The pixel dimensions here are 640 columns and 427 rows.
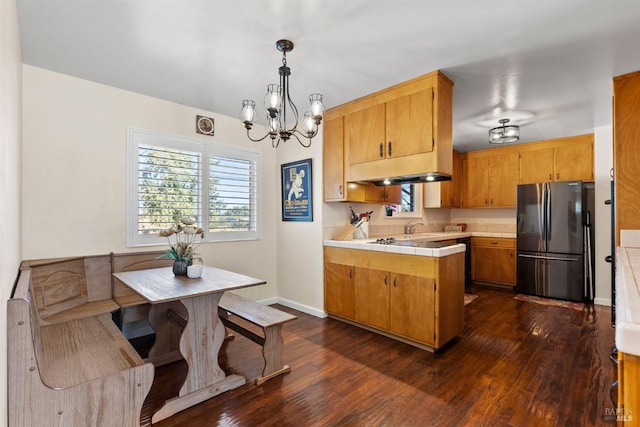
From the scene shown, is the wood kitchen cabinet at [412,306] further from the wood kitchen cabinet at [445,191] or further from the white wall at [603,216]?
the white wall at [603,216]

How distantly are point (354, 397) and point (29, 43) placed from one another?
3.40m

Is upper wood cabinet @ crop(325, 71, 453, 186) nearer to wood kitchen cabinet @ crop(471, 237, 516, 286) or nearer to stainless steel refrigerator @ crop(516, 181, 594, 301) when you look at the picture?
stainless steel refrigerator @ crop(516, 181, 594, 301)

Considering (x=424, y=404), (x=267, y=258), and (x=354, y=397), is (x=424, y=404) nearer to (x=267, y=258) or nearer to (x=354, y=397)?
(x=354, y=397)

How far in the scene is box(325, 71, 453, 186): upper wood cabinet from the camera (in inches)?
103

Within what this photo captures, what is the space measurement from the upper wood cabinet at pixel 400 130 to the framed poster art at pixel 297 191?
1.93ft

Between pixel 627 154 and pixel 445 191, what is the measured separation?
9.60 ft

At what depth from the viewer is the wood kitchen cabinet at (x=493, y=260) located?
497 centimetres

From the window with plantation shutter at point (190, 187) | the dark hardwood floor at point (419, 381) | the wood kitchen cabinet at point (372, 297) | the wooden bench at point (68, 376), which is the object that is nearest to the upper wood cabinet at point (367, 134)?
the wood kitchen cabinet at point (372, 297)

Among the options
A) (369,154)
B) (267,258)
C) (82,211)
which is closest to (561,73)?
(369,154)

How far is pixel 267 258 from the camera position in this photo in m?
4.08

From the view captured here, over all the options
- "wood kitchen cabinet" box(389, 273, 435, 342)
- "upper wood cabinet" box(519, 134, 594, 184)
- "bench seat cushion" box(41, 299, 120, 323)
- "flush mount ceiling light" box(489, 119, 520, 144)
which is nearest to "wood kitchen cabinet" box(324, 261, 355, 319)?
"wood kitchen cabinet" box(389, 273, 435, 342)

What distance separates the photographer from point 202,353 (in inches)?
84.1

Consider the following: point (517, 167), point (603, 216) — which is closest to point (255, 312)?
point (603, 216)

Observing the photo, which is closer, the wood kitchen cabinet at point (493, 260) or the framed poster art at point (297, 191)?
the framed poster art at point (297, 191)
